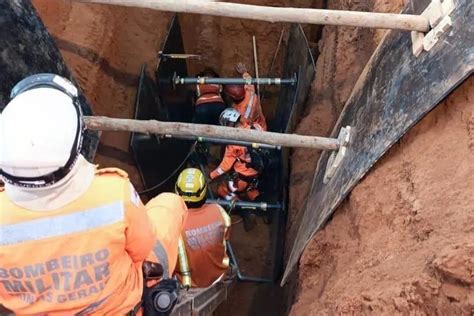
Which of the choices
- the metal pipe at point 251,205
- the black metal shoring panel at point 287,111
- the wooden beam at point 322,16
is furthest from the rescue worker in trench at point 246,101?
the wooden beam at point 322,16

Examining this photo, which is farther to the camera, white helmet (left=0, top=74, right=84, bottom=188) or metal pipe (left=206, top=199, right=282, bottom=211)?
metal pipe (left=206, top=199, right=282, bottom=211)

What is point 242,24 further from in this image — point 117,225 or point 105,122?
point 117,225

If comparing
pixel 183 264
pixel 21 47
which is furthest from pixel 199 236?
pixel 21 47

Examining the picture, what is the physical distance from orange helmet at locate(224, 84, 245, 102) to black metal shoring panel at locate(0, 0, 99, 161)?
6.66 feet

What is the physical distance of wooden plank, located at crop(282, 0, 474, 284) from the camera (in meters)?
2.48

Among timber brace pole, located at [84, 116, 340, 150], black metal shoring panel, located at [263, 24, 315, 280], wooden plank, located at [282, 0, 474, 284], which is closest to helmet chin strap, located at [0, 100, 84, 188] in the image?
timber brace pole, located at [84, 116, 340, 150]

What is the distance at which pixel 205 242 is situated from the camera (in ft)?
12.5

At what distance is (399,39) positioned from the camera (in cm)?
310

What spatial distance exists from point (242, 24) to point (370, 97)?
11.1ft

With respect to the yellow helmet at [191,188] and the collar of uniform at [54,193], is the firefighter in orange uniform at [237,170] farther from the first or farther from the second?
the collar of uniform at [54,193]

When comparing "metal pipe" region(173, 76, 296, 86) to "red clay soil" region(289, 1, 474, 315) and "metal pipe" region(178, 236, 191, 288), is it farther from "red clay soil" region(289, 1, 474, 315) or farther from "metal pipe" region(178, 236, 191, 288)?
"red clay soil" region(289, 1, 474, 315)

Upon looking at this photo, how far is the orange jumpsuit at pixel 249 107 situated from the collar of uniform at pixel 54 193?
3.94 meters

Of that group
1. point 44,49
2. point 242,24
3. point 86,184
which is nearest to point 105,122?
point 44,49

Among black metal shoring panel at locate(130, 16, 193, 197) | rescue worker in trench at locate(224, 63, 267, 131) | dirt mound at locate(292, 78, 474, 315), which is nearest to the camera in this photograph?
dirt mound at locate(292, 78, 474, 315)
